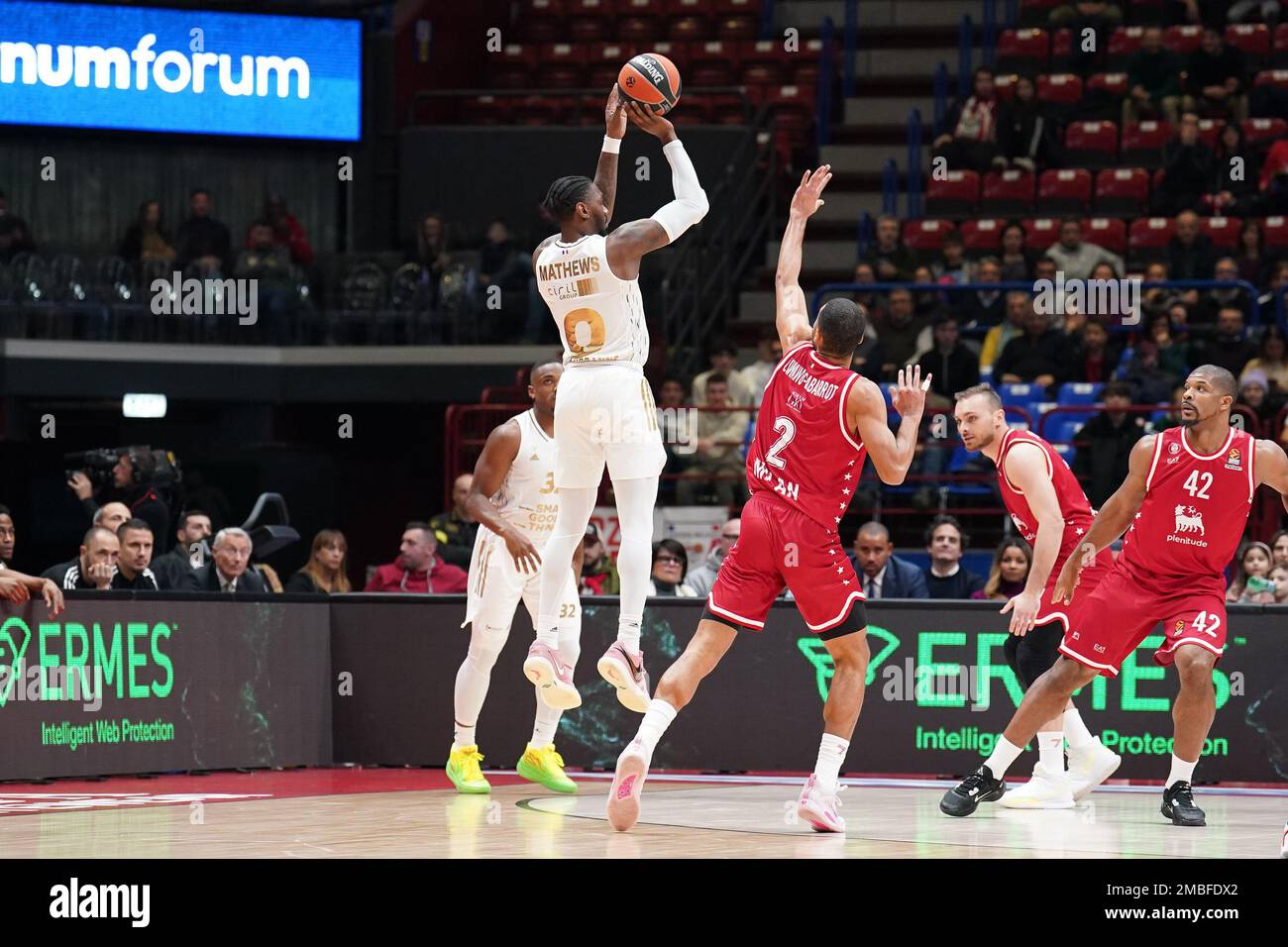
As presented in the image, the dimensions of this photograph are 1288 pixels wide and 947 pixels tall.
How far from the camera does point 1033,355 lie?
680 inches

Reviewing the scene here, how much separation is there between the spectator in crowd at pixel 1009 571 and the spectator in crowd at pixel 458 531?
3836 millimetres

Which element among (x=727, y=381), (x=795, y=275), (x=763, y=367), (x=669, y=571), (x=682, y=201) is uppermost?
(x=682, y=201)

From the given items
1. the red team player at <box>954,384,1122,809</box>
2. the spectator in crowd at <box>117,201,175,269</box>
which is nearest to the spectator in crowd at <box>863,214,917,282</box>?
the spectator in crowd at <box>117,201,175,269</box>

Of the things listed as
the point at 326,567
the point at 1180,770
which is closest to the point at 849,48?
the point at 326,567

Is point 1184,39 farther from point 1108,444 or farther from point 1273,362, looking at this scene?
point 1108,444

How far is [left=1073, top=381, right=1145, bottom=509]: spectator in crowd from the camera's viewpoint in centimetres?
1565

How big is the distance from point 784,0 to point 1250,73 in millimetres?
6302

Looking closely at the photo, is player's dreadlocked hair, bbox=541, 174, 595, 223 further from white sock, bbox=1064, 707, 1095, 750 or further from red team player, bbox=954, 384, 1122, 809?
white sock, bbox=1064, 707, 1095, 750

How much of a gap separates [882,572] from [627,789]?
207 inches

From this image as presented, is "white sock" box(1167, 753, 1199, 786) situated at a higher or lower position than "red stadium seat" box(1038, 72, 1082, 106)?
lower

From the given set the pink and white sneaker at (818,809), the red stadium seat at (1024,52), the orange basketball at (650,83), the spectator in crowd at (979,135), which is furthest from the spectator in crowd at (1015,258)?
the pink and white sneaker at (818,809)

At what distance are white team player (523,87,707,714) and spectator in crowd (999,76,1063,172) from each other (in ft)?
40.4
